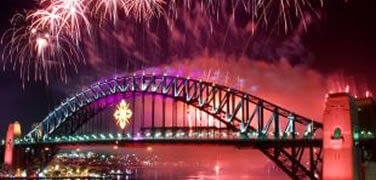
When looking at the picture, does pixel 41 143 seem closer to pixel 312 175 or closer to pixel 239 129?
pixel 239 129

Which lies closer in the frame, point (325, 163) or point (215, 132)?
point (325, 163)

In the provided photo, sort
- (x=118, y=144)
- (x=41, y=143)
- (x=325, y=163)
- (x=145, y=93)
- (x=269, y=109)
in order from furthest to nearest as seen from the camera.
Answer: (x=41, y=143) < (x=145, y=93) < (x=118, y=144) < (x=269, y=109) < (x=325, y=163)

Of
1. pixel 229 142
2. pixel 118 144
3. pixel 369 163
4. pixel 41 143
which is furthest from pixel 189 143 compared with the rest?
A: pixel 41 143

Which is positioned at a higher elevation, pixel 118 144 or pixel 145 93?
pixel 145 93

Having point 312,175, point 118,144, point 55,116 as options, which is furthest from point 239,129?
point 55,116

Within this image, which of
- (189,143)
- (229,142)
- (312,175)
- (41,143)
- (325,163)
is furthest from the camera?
(41,143)

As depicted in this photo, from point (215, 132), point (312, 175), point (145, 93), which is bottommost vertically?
point (312, 175)

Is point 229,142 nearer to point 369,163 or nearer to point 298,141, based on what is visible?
point 298,141
